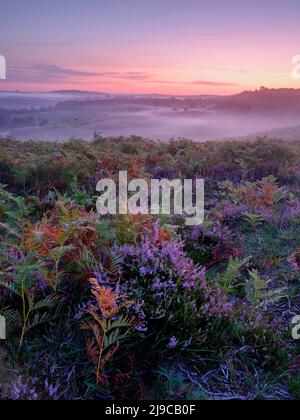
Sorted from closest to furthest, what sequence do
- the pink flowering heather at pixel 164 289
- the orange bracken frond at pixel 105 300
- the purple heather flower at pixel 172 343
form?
the orange bracken frond at pixel 105 300 < the purple heather flower at pixel 172 343 < the pink flowering heather at pixel 164 289

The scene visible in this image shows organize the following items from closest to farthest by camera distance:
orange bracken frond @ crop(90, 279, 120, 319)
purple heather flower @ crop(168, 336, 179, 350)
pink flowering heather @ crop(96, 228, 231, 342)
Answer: orange bracken frond @ crop(90, 279, 120, 319), purple heather flower @ crop(168, 336, 179, 350), pink flowering heather @ crop(96, 228, 231, 342)

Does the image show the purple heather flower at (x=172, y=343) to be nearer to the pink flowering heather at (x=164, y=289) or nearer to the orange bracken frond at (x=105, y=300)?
the pink flowering heather at (x=164, y=289)

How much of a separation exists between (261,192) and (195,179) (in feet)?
7.84

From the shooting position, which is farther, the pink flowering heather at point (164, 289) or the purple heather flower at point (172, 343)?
the pink flowering heather at point (164, 289)

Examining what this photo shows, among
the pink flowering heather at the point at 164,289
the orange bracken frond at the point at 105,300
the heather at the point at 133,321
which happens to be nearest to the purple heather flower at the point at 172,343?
the heather at the point at 133,321

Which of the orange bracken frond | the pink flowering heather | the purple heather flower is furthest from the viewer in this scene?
the pink flowering heather

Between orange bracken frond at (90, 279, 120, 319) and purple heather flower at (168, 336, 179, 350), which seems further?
purple heather flower at (168, 336, 179, 350)

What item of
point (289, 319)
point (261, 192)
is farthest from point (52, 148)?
point (289, 319)

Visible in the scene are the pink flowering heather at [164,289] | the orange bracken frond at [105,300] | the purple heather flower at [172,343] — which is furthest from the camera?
the pink flowering heather at [164,289]

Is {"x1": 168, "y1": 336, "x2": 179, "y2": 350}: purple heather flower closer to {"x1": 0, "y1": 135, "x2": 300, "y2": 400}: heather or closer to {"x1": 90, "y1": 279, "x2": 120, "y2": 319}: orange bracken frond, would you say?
{"x1": 0, "y1": 135, "x2": 300, "y2": 400}: heather

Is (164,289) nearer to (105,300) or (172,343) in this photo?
(172,343)

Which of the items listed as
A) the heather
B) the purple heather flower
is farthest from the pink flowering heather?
the purple heather flower

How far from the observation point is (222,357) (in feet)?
11.9
